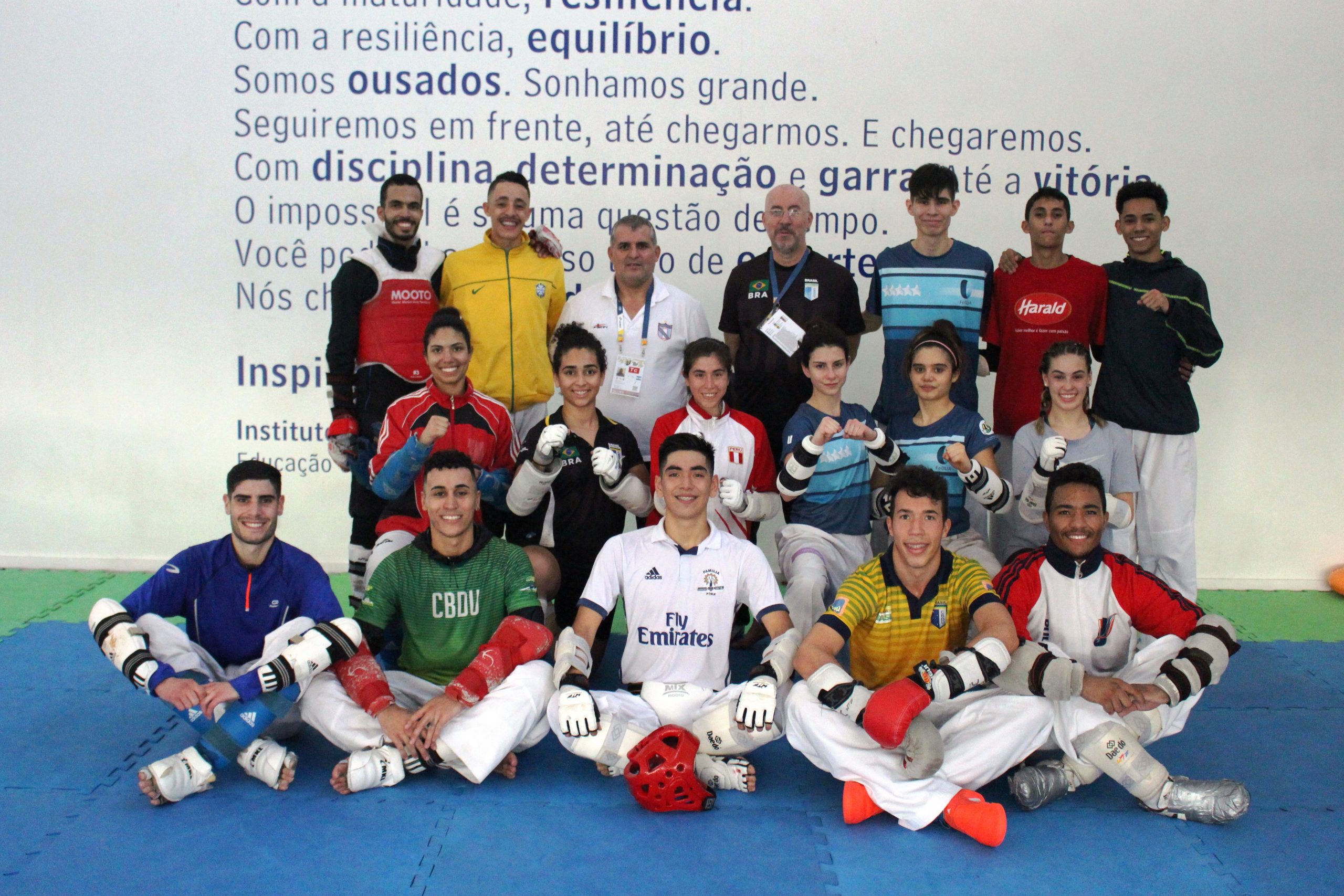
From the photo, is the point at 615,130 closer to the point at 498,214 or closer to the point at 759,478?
the point at 498,214

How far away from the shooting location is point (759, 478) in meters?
4.72

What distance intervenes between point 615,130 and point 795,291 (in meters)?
1.84

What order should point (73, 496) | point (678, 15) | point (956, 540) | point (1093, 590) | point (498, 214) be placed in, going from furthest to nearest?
point (73, 496) → point (678, 15) → point (498, 214) → point (956, 540) → point (1093, 590)

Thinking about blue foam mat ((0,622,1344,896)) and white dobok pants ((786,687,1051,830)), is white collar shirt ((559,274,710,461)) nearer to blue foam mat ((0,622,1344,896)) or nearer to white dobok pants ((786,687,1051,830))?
blue foam mat ((0,622,1344,896))

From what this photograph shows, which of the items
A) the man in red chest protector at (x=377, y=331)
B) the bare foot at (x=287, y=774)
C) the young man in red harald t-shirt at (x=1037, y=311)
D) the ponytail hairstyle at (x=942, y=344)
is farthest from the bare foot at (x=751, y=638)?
the bare foot at (x=287, y=774)

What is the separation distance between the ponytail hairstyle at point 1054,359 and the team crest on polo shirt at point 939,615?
122 cm

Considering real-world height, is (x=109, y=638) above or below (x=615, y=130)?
below

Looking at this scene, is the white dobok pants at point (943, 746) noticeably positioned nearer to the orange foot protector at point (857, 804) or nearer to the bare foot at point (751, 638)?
the orange foot protector at point (857, 804)

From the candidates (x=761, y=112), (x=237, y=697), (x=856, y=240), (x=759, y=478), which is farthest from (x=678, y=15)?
(x=237, y=697)

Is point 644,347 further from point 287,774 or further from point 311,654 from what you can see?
point 287,774

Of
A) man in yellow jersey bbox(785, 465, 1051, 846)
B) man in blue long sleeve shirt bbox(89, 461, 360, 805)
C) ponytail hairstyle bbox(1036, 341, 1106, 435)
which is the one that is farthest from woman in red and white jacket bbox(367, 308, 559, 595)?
ponytail hairstyle bbox(1036, 341, 1106, 435)

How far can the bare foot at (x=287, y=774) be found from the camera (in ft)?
11.6

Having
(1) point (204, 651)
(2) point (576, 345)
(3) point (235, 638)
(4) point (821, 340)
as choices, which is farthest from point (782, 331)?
(1) point (204, 651)

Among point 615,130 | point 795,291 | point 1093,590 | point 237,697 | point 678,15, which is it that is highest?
point 678,15
